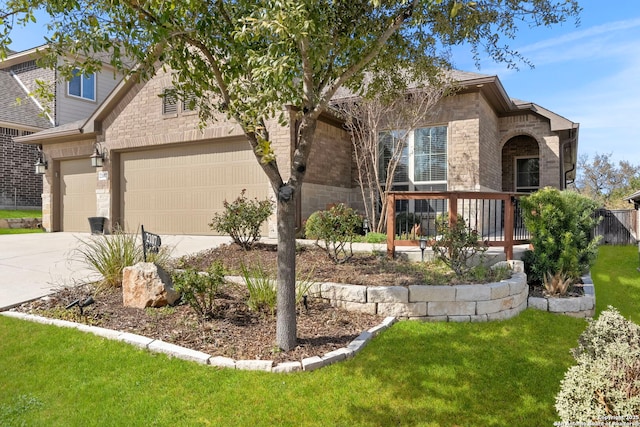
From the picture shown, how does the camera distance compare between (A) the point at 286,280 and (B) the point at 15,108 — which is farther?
(B) the point at 15,108

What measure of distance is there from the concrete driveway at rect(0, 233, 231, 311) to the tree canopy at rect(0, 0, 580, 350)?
11.0 ft

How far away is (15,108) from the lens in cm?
1645

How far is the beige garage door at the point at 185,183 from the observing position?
1049cm

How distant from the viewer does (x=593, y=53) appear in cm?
939

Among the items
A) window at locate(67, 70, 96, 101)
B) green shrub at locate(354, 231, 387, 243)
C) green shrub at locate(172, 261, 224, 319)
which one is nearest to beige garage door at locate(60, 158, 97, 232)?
window at locate(67, 70, 96, 101)

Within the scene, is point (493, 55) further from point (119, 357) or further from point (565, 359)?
point (119, 357)

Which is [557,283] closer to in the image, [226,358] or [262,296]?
[262,296]

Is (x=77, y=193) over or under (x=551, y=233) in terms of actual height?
over

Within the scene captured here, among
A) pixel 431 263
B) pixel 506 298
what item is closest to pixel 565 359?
pixel 506 298

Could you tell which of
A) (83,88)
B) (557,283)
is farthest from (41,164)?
(557,283)

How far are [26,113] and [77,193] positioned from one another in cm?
652

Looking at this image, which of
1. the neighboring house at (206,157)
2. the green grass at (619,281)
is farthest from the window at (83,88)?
the green grass at (619,281)

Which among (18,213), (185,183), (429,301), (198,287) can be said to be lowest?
(429,301)

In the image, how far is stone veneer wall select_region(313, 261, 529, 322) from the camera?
4.82 m
